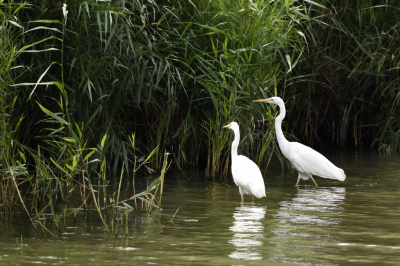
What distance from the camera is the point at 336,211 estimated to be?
249 inches

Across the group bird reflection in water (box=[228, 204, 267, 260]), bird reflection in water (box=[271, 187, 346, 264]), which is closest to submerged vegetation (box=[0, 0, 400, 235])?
bird reflection in water (box=[271, 187, 346, 264])

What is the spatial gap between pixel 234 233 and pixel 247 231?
0.48ft

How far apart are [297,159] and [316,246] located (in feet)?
11.7

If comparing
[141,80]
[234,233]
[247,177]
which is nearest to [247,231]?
[234,233]

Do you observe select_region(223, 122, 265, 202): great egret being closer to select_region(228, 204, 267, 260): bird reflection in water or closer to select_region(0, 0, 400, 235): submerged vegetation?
select_region(228, 204, 267, 260): bird reflection in water

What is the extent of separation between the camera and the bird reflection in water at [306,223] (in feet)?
15.2

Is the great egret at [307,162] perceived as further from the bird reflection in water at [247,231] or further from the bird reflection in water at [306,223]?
the bird reflection in water at [247,231]

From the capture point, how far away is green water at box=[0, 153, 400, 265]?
14.5 feet

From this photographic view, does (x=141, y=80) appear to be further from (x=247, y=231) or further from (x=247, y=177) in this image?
(x=247, y=231)

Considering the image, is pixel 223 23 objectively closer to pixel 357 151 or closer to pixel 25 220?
pixel 25 220

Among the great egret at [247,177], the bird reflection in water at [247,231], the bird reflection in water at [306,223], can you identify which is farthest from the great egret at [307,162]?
the bird reflection in water at [247,231]

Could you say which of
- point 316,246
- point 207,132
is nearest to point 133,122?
point 207,132

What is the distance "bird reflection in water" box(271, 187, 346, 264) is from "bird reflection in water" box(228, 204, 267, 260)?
0.47ft

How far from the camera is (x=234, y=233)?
5.27 m
